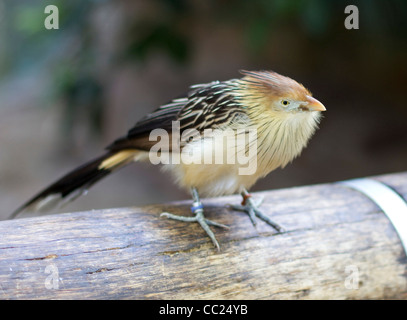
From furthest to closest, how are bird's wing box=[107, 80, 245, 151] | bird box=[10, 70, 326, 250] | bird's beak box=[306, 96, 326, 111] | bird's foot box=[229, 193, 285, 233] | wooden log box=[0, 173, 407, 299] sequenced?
1. bird's foot box=[229, 193, 285, 233]
2. bird's wing box=[107, 80, 245, 151]
3. bird box=[10, 70, 326, 250]
4. bird's beak box=[306, 96, 326, 111]
5. wooden log box=[0, 173, 407, 299]

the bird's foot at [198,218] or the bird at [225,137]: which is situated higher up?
the bird at [225,137]

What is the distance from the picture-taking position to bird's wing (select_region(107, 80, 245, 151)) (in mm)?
2018

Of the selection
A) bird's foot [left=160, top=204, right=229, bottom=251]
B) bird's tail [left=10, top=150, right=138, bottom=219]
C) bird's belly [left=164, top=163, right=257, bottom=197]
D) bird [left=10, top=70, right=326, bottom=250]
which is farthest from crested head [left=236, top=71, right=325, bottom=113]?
bird's tail [left=10, top=150, right=138, bottom=219]

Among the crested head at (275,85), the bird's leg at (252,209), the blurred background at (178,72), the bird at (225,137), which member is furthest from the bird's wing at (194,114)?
the blurred background at (178,72)

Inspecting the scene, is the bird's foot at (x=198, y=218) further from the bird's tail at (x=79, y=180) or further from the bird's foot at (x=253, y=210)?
the bird's tail at (x=79, y=180)

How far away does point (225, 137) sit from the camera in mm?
1953

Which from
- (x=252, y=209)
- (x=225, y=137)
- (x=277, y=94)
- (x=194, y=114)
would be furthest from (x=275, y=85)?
(x=252, y=209)

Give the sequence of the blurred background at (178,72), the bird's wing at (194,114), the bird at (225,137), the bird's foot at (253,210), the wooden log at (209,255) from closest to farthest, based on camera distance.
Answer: the wooden log at (209,255) → the bird at (225,137) → the bird's wing at (194,114) → the bird's foot at (253,210) → the blurred background at (178,72)

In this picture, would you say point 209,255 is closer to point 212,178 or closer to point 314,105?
point 212,178

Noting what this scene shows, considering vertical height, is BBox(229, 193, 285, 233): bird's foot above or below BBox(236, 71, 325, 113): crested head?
below

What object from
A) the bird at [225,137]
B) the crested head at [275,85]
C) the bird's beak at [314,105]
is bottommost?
the bird at [225,137]

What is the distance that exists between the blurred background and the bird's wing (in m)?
1.07

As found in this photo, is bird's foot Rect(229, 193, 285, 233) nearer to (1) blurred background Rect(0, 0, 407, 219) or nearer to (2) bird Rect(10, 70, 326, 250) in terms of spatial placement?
(2) bird Rect(10, 70, 326, 250)

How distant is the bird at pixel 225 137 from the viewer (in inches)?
75.3
